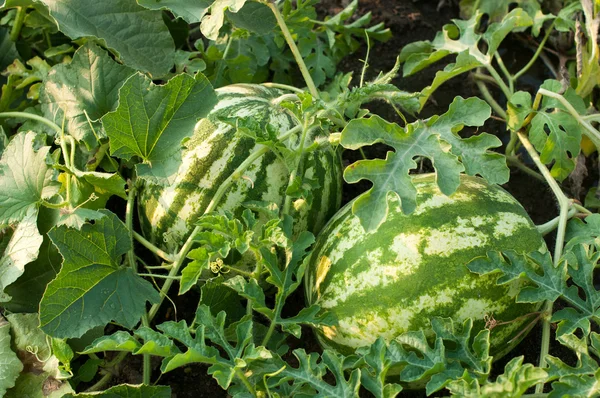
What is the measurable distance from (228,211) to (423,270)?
0.60 m

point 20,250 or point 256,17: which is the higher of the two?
point 256,17

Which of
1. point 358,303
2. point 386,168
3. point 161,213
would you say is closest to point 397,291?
point 358,303

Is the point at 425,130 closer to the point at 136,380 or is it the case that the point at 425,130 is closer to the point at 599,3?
Result: the point at 599,3

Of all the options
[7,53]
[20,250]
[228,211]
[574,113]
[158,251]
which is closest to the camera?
[228,211]

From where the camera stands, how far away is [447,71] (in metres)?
2.62

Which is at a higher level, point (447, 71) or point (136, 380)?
point (447, 71)

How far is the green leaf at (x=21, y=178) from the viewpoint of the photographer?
2.13m

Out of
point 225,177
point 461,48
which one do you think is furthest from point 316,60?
point 225,177

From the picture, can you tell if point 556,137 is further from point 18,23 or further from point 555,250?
point 18,23

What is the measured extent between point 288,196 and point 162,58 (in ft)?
2.61

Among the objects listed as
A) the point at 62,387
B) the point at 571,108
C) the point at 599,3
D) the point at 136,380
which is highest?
the point at 599,3

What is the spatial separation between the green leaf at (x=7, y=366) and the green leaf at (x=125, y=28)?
3.39 feet

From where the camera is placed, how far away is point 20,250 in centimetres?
218

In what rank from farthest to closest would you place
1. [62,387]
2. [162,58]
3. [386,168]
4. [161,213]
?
[162,58], [161,213], [62,387], [386,168]
